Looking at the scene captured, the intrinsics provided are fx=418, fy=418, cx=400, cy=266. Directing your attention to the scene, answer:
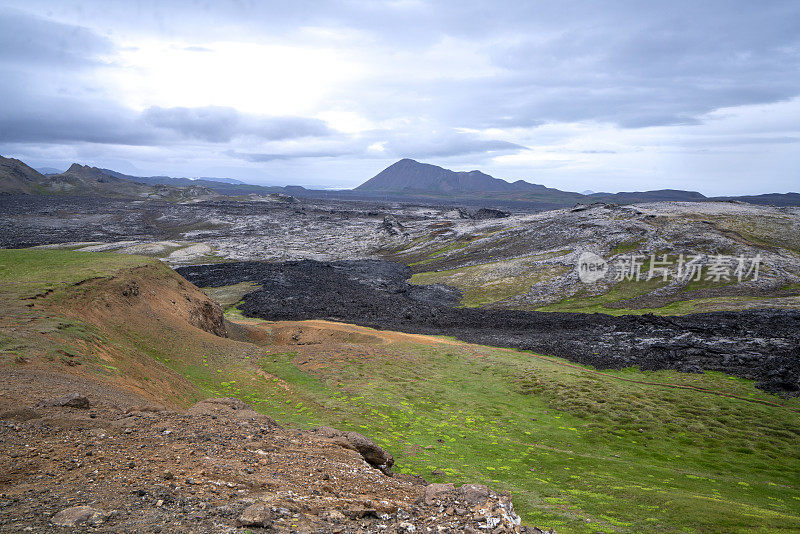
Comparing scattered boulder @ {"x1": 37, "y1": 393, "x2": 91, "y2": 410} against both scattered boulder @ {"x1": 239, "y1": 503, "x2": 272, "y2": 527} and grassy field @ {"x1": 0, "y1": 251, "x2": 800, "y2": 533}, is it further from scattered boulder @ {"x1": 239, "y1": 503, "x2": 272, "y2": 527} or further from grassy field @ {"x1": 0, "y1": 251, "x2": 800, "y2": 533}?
scattered boulder @ {"x1": 239, "y1": 503, "x2": 272, "y2": 527}

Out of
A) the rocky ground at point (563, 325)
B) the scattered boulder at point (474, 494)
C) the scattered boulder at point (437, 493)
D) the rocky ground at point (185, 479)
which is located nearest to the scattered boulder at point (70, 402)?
the rocky ground at point (185, 479)

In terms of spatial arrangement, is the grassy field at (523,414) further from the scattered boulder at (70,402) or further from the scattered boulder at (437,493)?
the scattered boulder at (70,402)

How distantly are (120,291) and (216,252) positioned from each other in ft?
327

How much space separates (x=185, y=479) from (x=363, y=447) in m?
7.13

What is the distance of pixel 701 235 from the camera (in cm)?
8894

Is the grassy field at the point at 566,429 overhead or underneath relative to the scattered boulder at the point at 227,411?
underneath

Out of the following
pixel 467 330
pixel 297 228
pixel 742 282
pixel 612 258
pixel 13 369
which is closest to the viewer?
pixel 13 369

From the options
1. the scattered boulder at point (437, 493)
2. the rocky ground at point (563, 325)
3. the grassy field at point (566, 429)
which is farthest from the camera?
the rocky ground at point (563, 325)

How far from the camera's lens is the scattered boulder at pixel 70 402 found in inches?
533

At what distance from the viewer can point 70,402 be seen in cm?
1382

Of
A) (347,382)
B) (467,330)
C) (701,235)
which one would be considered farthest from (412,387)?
(701,235)

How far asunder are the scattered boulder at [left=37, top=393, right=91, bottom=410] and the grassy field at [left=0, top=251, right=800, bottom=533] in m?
5.56

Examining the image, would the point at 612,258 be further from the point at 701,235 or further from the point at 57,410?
the point at 57,410

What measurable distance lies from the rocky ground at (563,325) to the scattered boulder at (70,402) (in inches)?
1628
